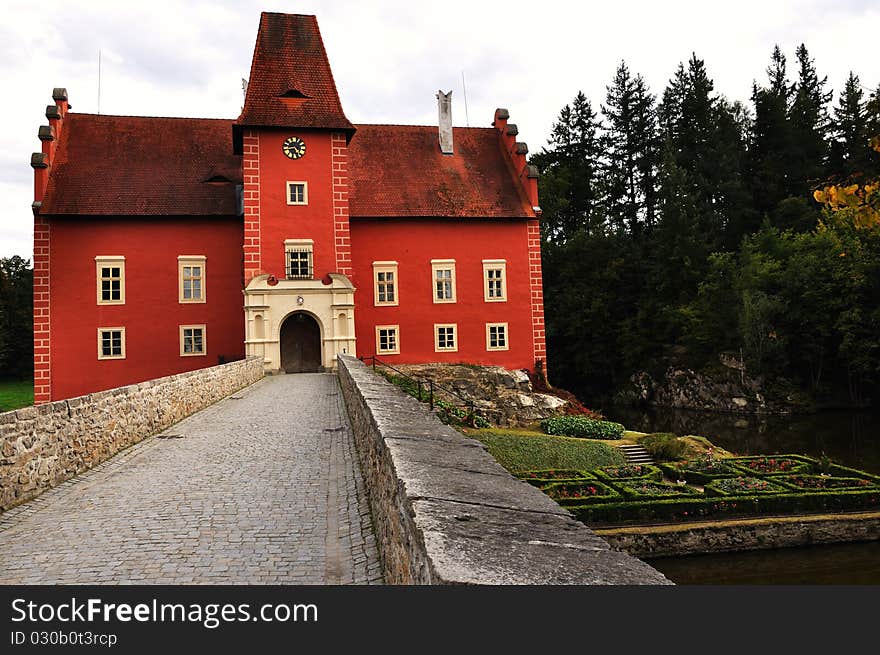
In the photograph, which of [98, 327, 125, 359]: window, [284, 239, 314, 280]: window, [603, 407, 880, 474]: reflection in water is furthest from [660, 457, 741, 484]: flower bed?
[98, 327, 125, 359]: window

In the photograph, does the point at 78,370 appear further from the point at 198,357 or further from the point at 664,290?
the point at 664,290

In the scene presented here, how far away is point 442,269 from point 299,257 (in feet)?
23.1

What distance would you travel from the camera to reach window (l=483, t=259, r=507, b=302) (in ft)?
110

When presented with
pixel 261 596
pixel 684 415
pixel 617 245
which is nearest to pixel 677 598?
pixel 261 596

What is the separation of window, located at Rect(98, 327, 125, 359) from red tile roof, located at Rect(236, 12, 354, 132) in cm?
1066

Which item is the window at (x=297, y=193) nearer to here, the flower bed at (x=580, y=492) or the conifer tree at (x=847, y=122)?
the flower bed at (x=580, y=492)

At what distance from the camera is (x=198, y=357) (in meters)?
30.9

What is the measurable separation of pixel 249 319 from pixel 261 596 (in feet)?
87.7

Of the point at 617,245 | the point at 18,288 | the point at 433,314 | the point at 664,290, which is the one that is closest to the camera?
the point at 433,314

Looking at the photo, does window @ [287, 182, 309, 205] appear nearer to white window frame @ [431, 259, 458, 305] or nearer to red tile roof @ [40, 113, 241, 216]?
red tile roof @ [40, 113, 241, 216]

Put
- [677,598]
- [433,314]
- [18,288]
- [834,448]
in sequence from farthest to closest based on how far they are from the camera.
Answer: [18,288], [433,314], [834,448], [677,598]

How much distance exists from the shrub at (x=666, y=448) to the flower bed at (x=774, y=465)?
205cm

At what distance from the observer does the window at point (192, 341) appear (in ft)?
101

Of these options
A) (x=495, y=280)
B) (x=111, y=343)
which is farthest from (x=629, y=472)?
(x=111, y=343)
